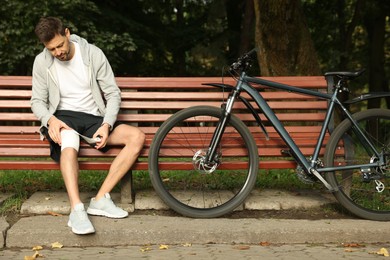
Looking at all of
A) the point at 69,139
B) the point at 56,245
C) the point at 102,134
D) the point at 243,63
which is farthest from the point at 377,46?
the point at 56,245

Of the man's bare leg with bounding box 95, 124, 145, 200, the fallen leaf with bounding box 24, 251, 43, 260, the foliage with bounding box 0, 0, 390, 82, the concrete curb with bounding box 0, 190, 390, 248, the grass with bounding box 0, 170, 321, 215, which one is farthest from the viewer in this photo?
the foliage with bounding box 0, 0, 390, 82

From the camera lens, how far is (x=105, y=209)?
4672 millimetres

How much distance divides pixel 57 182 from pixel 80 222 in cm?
192

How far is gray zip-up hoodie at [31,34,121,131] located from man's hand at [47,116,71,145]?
9 centimetres

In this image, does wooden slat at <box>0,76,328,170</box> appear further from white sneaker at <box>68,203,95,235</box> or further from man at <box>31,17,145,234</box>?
white sneaker at <box>68,203,95,235</box>

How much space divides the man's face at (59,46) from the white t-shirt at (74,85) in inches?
6.3

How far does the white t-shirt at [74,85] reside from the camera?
500 centimetres

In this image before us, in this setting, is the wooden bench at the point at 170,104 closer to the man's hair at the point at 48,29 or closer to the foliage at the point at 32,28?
the man's hair at the point at 48,29

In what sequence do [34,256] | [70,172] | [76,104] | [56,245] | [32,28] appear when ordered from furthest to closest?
[32,28] → [76,104] → [70,172] → [56,245] → [34,256]

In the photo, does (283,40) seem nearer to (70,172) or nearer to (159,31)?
(70,172)

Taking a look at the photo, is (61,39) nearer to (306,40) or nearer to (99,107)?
(99,107)

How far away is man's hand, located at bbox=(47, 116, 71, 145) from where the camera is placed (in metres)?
4.72

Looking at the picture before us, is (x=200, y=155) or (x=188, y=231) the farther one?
(x=200, y=155)

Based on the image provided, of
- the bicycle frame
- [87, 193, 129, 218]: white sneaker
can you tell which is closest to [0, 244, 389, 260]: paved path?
[87, 193, 129, 218]: white sneaker
